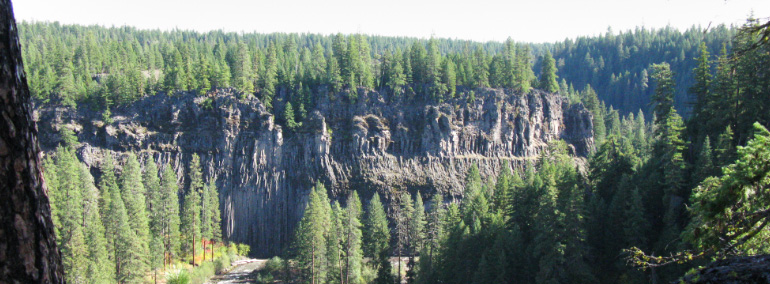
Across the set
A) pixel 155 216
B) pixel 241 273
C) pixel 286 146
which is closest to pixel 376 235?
pixel 241 273

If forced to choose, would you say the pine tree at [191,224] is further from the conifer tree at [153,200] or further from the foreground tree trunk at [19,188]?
the foreground tree trunk at [19,188]

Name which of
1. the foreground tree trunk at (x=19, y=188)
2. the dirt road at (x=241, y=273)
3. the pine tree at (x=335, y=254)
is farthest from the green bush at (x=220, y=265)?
the foreground tree trunk at (x=19, y=188)

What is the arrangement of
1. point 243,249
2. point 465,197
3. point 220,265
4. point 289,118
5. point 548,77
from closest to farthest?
point 465,197 < point 220,265 < point 243,249 < point 289,118 < point 548,77

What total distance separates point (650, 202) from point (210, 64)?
6803cm

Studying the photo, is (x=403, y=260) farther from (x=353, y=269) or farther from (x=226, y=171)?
(x=226, y=171)

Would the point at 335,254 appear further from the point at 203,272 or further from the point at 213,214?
the point at 213,214

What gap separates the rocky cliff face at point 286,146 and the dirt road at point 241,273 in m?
6.14

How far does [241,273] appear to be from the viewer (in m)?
58.9

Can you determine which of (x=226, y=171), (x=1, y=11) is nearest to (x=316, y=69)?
(x=226, y=171)

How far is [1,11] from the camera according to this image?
3.67 metres

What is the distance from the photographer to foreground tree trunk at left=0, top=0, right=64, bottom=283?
11.2 ft

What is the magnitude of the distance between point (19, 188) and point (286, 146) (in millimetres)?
73505

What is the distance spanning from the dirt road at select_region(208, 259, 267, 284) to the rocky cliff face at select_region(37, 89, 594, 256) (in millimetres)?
6140

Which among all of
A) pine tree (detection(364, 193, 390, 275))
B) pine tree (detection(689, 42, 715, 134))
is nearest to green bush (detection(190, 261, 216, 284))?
pine tree (detection(364, 193, 390, 275))
